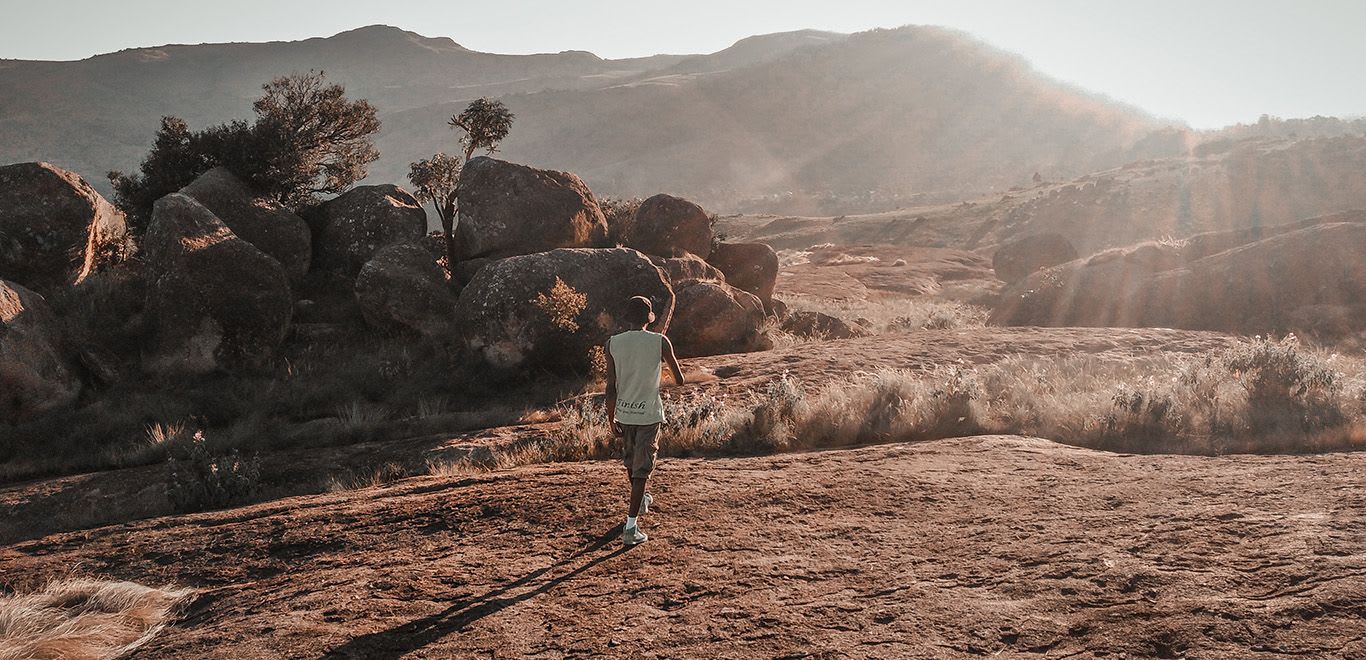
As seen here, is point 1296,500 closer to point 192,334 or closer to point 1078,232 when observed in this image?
point 192,334

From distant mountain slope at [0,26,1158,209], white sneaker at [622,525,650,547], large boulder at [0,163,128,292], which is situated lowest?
white sneaker at [622,525,650,547]

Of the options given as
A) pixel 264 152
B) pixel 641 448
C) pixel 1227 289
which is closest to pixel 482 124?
pixel 264 152

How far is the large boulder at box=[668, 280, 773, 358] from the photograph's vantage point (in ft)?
47.9

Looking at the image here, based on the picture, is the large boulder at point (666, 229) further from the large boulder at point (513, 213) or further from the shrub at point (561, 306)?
the shrub at point (561, 306)

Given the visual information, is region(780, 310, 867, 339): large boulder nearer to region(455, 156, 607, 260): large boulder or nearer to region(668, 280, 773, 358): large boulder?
region(668, 280, 773, 358): large boulder

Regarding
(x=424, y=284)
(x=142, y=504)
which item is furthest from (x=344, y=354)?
(x=142, y=504)

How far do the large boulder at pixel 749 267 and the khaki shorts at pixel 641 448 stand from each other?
13.4 m

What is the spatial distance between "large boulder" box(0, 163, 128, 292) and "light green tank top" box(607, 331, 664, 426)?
1284cm

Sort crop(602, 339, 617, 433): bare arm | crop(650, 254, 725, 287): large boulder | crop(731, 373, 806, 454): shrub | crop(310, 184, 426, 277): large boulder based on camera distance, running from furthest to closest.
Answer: crop(310, 184, 426, 277): large boulder < crop(650, 254, 725, 287): large boulder < crop(731, 373, 806, 454): shrub < crop(602, 339, 617, 433): bare arm

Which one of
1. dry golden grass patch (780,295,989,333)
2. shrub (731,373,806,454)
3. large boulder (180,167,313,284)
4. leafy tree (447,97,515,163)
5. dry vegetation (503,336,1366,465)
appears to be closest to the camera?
dry vegetation (503,336,1366,465)

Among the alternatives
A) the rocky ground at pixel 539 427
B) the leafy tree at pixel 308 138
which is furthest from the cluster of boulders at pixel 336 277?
the rocky ground at pixel 539 427

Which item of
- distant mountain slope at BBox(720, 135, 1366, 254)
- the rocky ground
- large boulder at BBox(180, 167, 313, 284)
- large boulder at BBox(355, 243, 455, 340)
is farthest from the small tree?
distant mountain slope at BBox(720, 135, 1366, 254)

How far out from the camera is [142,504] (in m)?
7.86

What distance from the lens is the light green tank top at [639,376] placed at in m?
6.03
